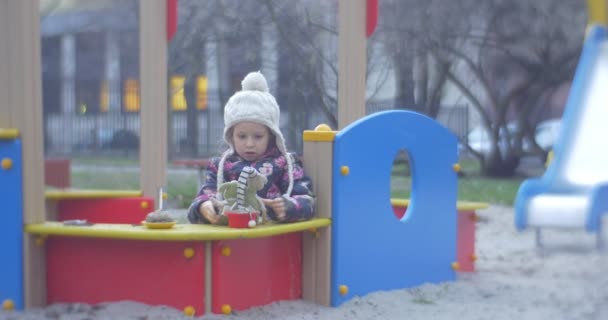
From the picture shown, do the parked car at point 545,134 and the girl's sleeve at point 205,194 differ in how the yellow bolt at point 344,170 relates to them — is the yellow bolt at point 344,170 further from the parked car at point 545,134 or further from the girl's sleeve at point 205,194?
the parked car at point 545,134

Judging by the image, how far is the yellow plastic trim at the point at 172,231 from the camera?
286 cm

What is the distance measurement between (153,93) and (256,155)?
1.61 metres

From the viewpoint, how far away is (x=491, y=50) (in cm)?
1134

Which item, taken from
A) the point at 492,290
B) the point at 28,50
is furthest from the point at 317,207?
the point at 28,50

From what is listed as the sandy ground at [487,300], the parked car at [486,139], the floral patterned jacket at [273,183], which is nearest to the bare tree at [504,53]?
the parked car at [486,139]

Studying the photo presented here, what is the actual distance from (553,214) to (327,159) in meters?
1.02

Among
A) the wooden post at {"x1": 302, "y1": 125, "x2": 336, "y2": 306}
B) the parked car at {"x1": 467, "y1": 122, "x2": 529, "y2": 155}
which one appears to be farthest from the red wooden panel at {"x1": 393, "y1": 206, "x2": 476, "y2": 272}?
the parked car at {"x1": 467, "y1": 122, "x2": 529, "y2": 155}

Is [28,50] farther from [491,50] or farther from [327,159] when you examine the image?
[491,50]

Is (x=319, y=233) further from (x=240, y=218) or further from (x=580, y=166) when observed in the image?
(x=580, y=166)

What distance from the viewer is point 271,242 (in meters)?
3.28

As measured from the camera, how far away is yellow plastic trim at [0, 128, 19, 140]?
3.06 meters

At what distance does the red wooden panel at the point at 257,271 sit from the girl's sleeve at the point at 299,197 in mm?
148

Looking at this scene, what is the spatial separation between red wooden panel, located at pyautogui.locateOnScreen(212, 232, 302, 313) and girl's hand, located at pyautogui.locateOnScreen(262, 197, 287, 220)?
0.42 ft

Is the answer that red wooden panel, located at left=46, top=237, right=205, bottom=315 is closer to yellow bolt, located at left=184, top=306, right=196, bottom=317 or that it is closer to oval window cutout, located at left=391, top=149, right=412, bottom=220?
yellow bolt, located at left=184, top=306, right=196, bottom=317
